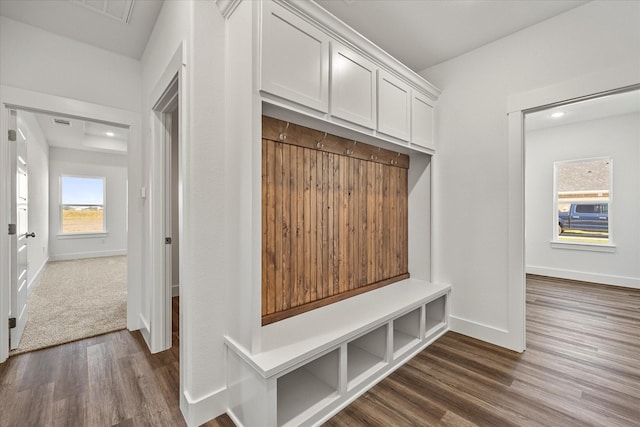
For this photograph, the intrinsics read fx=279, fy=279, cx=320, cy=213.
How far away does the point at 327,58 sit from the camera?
1764 millimetres

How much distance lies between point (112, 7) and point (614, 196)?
672 cm

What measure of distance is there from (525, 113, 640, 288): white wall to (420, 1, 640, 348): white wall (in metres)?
3.43

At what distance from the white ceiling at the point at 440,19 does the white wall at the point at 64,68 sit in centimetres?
203

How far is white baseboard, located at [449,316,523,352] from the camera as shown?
2.37m

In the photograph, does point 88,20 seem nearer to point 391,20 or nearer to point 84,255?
point 391,20

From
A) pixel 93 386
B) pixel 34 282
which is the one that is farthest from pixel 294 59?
pixel 34 282

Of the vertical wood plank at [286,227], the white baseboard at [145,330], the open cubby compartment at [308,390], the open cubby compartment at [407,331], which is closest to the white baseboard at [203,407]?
the open cubby compartment at [308,390]

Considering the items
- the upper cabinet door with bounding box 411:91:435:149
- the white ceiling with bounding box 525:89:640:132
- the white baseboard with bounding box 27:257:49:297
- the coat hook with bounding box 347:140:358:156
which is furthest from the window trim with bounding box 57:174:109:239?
the white ceiling with bounding box 525:89:640:132

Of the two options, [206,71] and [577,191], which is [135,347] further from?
[577,191]

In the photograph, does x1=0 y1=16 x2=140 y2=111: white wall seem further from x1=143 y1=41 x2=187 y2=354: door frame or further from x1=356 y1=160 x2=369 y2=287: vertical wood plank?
x1=356 y1=160 x2=369 y2=287: vertical wood plank

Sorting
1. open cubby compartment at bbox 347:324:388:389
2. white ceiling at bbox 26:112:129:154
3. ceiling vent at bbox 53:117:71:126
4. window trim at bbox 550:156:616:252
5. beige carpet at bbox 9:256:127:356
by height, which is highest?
white ceiling at bbox 26:112:129:154

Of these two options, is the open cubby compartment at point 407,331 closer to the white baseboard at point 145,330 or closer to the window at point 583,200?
the white baseboard at point 145,330

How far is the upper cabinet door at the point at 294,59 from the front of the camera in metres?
1.46

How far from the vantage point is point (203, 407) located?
157cm
